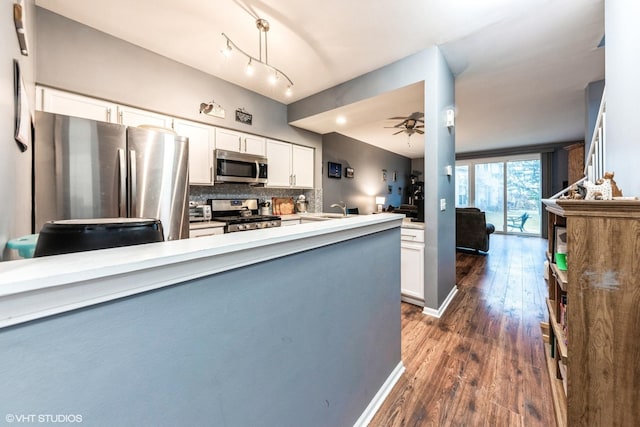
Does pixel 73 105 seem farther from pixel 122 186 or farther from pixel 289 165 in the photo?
pixel 289 165

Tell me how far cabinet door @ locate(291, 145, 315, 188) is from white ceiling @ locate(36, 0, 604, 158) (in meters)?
0.91

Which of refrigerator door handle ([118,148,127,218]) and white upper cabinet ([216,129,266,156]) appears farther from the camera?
white upper cabinet ([216,129,266,156])

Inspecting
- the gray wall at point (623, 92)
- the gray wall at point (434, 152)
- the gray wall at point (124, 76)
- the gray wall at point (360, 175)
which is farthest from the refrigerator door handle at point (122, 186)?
the gray wall at point (360, 175)

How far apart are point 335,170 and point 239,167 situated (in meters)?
2.59

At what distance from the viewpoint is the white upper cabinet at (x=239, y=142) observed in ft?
10.6

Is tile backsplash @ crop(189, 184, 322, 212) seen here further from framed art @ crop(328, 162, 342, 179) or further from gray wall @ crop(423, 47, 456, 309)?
gray wall @ crop(423, 47, 456, 309)

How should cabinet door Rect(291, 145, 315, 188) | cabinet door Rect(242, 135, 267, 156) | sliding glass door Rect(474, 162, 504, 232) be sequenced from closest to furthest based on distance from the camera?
cabinet door Rect(242, 135, 267, 156), cabinet door Rect(291, 145, 315, 188), sliding glass door Rect(474, 162, 504, 232)

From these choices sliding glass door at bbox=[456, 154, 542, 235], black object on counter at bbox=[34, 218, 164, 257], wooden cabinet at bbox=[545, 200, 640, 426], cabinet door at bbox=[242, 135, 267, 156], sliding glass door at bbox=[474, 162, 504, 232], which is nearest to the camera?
black object on counter at bbox=[34, 218, 164, 257]

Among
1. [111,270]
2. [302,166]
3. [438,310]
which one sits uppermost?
[302,166]

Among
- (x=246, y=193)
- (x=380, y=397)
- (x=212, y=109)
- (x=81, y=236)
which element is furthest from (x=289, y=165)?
(x=81, y=236)

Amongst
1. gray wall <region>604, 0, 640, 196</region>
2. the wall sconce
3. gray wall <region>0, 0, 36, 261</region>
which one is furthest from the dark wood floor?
the wall sconce

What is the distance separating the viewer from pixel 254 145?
3.60 m

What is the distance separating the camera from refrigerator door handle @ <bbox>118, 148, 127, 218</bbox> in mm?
1995

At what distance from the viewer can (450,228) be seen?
116 inches
